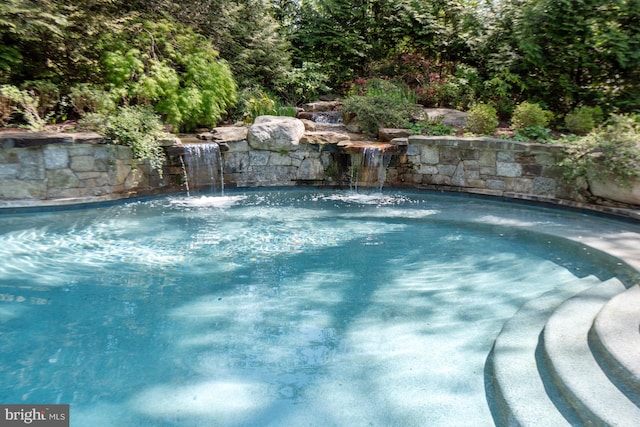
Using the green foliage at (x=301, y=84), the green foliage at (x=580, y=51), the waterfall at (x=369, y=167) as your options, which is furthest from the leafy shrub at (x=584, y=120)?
the green foliage at (x=301, y=84)

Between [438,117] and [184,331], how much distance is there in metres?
6.70

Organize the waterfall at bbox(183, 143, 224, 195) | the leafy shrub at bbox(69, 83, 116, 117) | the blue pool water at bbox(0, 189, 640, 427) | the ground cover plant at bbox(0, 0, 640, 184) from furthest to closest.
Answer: the waterfall at bbox(183, 143, 224, 195) < the ground cover plant at bbox(0, 0, 640, 184) < the leafy shrub at bbox(69, 83, 116, 117) < the blue pool water at bbox(0, 189, 640, 427)

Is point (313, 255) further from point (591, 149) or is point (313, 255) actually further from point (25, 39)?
point (25, 39)

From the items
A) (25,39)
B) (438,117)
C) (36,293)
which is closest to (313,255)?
(36,293)

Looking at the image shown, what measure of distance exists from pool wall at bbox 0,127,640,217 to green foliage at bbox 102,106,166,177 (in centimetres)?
18

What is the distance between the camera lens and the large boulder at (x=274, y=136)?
7.69 metres

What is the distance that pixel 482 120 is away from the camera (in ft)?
25.1

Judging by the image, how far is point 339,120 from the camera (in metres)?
9.70

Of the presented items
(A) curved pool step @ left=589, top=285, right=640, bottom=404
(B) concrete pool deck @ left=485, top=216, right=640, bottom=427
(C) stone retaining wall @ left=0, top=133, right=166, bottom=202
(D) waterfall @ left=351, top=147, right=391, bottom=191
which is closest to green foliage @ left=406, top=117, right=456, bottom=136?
(D) waterfall @ left=351, top=147, right=391, bottom=191

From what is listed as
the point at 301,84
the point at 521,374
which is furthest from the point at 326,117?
the point at 521,374

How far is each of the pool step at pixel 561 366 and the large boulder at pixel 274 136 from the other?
5.14 m

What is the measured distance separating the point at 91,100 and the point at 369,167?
450 cm

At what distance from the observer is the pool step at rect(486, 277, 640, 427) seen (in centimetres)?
217

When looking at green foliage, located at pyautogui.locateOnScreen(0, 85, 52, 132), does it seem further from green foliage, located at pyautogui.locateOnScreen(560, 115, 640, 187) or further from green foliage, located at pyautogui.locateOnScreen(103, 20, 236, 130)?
green foliage, located at pyautogui.locateOnScreen(560, 115, 640, 187)
